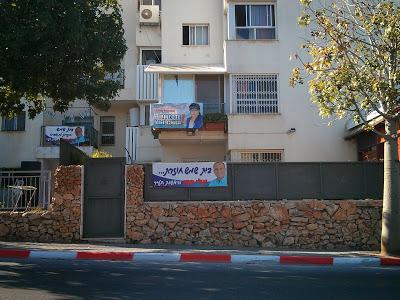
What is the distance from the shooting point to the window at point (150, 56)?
25.6 m

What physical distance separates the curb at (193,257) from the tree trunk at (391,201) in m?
0.69

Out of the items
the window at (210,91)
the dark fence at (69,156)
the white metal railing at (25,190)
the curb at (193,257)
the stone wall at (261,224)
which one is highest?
the window at (210,91)

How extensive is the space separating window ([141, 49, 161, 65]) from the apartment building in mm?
3558

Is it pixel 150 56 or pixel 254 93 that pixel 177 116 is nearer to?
pixel 254 93

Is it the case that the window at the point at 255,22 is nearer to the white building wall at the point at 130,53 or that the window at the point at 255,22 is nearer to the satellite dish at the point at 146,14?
the satellite dish at the point at 146,14

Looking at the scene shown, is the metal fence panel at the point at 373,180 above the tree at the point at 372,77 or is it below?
below

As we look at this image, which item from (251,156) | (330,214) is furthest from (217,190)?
(251,156)

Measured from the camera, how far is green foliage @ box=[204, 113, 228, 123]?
65.3ft

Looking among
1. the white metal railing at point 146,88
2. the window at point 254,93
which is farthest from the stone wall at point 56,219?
the white metal railing at point 146,88

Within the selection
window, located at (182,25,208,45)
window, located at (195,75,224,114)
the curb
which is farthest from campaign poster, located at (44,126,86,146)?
the curb

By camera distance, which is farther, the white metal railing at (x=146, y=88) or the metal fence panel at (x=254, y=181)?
the white metal railing at (x=146, y=88)

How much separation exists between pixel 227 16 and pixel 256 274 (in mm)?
14716

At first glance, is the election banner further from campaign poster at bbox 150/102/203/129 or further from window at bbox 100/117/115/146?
window at bbox 100/117/115/146

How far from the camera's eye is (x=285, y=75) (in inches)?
800
